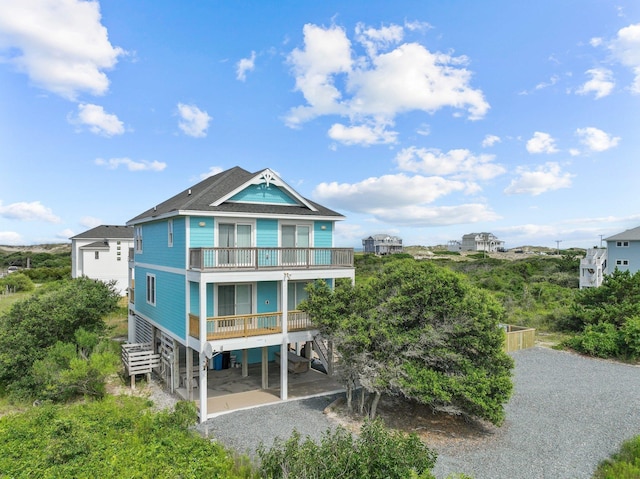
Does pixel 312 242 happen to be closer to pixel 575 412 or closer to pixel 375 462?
pixel 375 462

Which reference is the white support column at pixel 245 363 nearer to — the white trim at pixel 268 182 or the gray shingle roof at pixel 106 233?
the white trim at pixel 268 182

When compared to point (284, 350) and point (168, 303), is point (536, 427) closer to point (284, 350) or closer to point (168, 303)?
point (284, 350)

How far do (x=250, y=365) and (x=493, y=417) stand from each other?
1041cm

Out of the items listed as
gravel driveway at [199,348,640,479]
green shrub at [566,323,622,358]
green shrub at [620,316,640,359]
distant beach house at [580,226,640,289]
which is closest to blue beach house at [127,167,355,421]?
gravel driveway at [199,348,640,479]

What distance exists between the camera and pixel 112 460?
7371mm

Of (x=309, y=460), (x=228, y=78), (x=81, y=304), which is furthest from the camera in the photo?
(x=228, y=78)

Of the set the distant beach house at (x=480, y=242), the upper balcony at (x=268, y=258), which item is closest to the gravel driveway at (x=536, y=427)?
the upper balcony at (x=268, y=258)

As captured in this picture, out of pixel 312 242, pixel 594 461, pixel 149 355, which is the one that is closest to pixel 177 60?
pixel 312 242

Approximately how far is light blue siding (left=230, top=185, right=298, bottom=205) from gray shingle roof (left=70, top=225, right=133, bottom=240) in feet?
87.0

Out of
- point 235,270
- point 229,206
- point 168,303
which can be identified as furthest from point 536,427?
point 168,303

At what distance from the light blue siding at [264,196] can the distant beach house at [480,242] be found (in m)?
114

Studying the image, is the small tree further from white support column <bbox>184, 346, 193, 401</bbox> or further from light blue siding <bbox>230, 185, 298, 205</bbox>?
light blue siding <bbox>230, 185, 298, 205</bbox>

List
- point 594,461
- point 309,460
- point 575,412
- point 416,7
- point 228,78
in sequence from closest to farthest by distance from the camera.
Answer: point 309,460 → point 594,461 → point 575,412 → point 416,7 → point 228,78

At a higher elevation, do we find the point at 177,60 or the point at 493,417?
the point at 177,60
